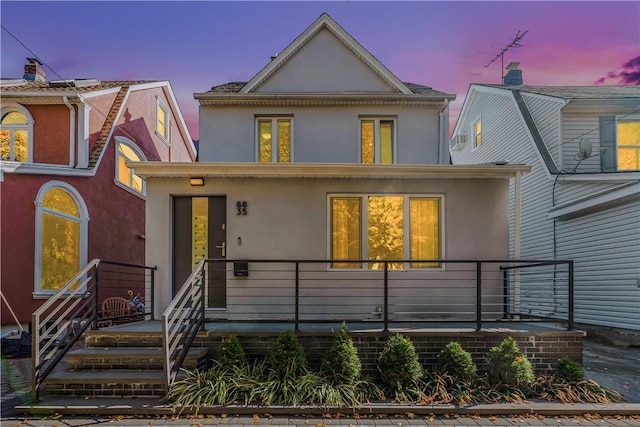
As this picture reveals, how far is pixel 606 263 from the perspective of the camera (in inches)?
358

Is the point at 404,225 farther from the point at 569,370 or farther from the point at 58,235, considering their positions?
the point at 58,235

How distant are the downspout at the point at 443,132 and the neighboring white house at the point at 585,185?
116cm

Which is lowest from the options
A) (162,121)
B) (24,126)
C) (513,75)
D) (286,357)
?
(286,357)

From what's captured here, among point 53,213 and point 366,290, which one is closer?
point 366,290

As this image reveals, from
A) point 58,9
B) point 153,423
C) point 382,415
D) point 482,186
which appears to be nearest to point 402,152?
point 482,186

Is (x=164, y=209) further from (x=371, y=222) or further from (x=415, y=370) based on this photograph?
(x=415, y=370)

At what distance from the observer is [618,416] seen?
4.58 meters

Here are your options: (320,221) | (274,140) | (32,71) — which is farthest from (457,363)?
(32,71)

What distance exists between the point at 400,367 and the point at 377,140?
5333 millimetres

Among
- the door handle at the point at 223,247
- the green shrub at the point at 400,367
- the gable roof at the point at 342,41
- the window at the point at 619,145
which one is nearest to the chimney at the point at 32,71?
the gable roof at the point at 342,41

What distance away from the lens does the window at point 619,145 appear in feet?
33.4

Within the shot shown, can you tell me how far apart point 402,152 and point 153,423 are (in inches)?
272

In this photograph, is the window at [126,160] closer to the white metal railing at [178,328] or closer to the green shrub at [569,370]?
the white metal railing at [178,328]

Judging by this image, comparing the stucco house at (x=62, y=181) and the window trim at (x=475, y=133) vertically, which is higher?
the window trim at (x=475, y=133)
